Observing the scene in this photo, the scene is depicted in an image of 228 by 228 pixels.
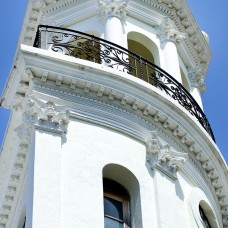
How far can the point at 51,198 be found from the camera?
66.1 feet

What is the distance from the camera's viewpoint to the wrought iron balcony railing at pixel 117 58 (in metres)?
24.9

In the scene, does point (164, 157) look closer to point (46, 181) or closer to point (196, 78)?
point (46, 181)

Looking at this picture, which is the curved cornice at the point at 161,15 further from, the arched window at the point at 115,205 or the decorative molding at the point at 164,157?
the arched window at the point at 115,205

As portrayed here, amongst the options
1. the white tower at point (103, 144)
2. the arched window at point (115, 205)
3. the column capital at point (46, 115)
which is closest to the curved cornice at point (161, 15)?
the white tower at point (103, 144)

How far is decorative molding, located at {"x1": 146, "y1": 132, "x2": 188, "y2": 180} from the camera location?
22.9 m

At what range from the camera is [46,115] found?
2203 cm

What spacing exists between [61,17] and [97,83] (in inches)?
210

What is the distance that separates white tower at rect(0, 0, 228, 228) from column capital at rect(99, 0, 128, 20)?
1.50ft

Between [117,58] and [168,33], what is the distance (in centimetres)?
356

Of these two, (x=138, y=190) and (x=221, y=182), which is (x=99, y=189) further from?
(x=221, y=182)

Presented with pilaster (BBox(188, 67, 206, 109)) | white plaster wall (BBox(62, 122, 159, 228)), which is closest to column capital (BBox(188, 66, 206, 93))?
pilaster (BBox(188, 67, 206, 109))

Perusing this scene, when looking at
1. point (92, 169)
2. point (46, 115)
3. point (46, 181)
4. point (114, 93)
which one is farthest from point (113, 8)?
point (46, 181)

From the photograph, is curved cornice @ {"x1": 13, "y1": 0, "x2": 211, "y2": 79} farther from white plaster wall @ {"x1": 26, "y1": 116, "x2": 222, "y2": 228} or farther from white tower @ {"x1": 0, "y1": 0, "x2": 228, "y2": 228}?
white plaster wall @ {"x1": 26, "y1": 116, "x2": 222, "y2": 228}

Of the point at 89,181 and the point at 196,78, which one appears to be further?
the point at 196,78
